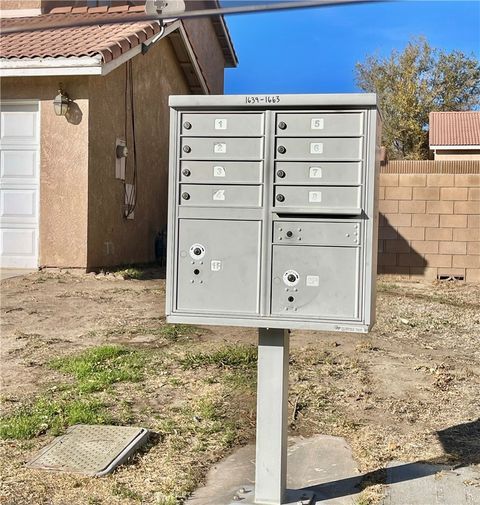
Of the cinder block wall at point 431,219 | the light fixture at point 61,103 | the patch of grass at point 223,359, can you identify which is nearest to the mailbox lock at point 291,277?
the patch of grass at point 223,359

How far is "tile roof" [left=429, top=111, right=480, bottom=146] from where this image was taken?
2803 cm

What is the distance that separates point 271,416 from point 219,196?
1.06 m

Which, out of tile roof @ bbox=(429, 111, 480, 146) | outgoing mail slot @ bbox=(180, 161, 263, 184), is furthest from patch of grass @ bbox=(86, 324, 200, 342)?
tile roof @ bbox=(429, 111, 480, 146)

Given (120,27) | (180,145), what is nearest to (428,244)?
(120,27)

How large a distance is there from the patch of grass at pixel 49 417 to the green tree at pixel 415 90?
34.1 meters

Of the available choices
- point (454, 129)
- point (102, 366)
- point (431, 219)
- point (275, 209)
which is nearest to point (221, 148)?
point (275, 209)

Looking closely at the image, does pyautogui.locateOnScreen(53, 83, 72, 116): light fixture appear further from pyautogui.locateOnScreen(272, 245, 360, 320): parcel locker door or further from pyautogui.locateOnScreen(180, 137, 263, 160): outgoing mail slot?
pyautogui.locateOnScreen(272, 245, 360, 320): parcel locker door

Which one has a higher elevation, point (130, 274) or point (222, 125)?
point (222, 125)

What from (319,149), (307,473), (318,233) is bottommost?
(307,473)

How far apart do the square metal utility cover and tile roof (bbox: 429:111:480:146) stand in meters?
25.9

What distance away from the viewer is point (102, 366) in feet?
18.0

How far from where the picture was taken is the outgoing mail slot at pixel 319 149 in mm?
3068

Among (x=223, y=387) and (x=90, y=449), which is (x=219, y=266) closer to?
(x=90, y=449)

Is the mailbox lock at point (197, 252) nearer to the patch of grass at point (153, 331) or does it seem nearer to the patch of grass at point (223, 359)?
the patch of grass at point (223, 359)
